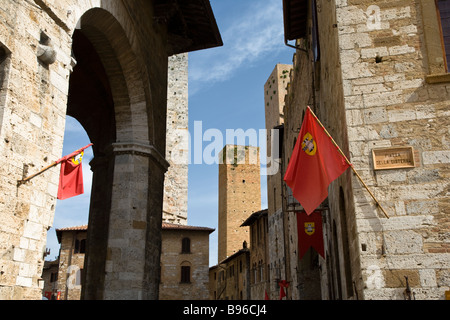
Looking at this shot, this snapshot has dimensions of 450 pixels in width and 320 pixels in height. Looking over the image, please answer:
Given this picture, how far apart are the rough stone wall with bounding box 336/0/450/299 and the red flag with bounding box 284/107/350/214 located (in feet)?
0.92

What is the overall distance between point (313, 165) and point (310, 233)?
20.2 feet

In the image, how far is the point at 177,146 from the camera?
31.2m

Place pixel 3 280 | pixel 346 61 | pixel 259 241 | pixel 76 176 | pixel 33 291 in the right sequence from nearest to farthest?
pixel 3 280, pixel 33 291, pixel 346 61, pixel 76 176, pixel 259 241

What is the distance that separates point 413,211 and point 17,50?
520 cm

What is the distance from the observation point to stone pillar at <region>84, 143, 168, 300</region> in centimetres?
923

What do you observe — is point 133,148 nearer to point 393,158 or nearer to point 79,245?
point 393,158

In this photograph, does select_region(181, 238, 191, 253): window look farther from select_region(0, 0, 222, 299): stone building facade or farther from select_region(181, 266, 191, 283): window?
select_region(0, 0, 222, 299): stone building facade

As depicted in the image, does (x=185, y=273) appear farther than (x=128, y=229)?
Yes

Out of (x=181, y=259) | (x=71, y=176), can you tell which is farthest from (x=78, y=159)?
(x=181, y=259)

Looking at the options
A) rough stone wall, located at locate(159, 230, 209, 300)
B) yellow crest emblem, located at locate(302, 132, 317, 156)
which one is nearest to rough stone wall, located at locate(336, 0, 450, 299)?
→ yellow crest emblem, located at locate(302, 132, 317, 156)

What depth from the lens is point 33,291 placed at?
224 inches
